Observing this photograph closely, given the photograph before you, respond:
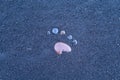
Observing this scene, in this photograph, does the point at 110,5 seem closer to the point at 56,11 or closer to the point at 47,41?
the point at 56,11

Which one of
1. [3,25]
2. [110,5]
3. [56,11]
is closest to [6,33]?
[3,25]

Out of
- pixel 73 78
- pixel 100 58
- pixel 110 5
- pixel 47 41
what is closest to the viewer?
pixel 73 78

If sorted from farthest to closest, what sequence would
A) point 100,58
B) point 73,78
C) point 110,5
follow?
point 110,5, point 100,58, point 73,78

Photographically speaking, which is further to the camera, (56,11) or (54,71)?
(56,11)

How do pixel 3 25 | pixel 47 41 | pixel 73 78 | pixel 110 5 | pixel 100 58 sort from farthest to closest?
pixel 110 5 → pixel 3 25 → pixel 47 41 → pixel 100 58 → pixel 73 78

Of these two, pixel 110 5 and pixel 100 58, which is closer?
pixel 100 58

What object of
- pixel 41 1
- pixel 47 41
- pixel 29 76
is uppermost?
pixel 41 1

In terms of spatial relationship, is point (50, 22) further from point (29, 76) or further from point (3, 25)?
point (29, 76)

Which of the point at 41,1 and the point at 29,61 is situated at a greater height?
the point at 41,1

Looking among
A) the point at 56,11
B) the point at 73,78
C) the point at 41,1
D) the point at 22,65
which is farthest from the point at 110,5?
the point at 22,65
